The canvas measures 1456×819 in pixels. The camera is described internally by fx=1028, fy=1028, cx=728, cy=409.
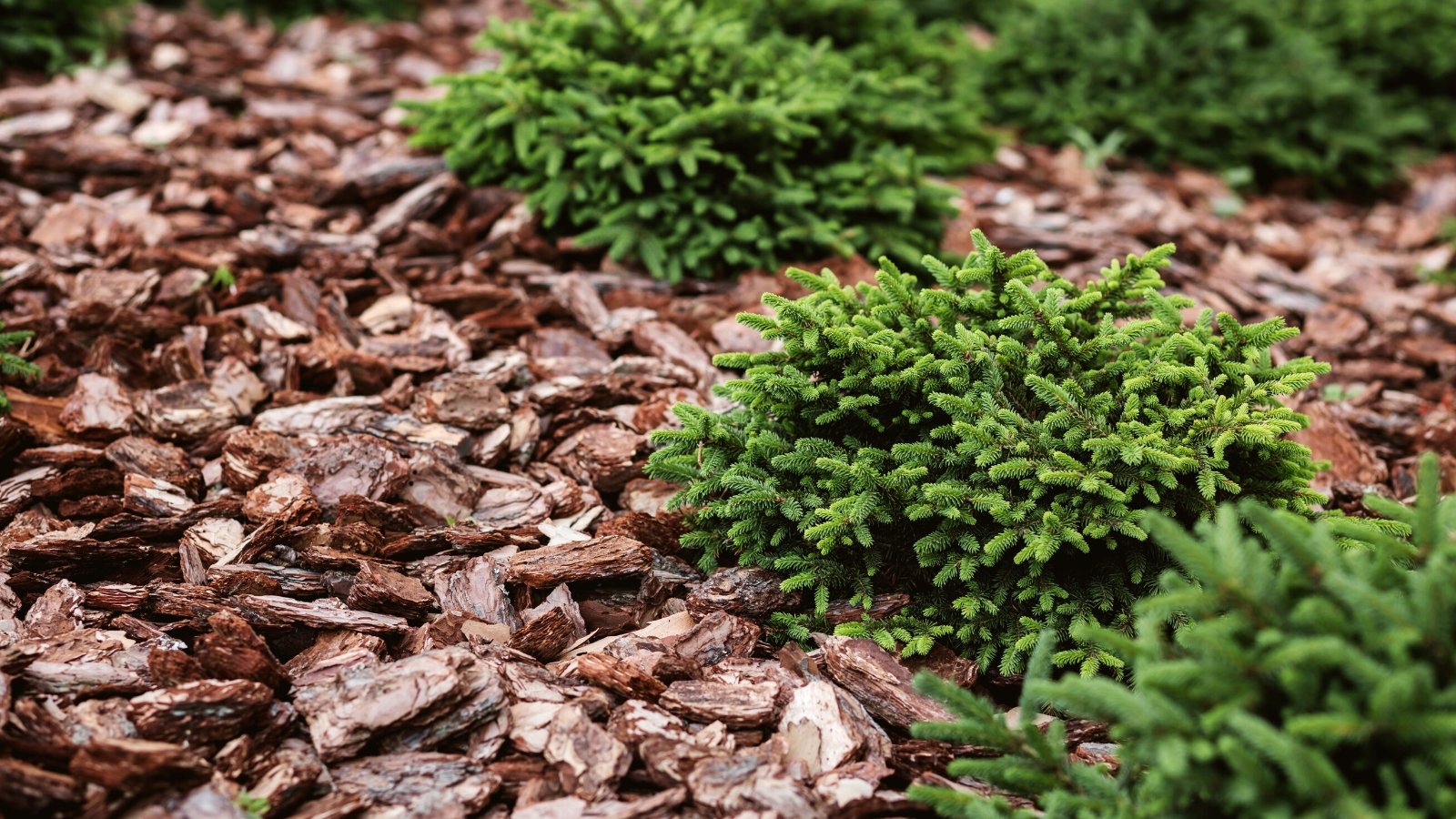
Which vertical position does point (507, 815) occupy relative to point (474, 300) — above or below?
below

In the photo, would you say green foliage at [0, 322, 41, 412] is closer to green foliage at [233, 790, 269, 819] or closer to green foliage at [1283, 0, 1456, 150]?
green foliage at [233, 790, 269, 819]

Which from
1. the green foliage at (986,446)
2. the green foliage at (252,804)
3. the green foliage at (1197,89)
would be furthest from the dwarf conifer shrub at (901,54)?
the green foliage at (252,804)

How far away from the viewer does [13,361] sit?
3594 millimetres

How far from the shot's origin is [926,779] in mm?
2658

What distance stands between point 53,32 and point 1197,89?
23.6 feet

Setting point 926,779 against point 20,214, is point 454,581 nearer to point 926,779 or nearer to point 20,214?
point 926,779

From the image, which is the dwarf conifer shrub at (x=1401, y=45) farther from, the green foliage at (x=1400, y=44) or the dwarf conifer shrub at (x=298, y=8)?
the dwarf conifer shrub at (x=298, y=8)

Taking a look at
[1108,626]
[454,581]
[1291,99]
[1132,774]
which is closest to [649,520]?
[454,581]

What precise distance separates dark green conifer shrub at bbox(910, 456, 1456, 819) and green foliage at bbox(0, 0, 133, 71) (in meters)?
6.67

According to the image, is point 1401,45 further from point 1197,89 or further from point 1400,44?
point 1197,89

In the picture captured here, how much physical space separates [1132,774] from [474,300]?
130 inches

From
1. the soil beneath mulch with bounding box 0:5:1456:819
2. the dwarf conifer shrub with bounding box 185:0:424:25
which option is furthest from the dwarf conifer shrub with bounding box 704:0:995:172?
A: the dwarf conifer shrub with bounding box 185:0:424:25

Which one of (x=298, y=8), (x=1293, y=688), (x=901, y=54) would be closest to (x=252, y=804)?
(x=1293, y=688)

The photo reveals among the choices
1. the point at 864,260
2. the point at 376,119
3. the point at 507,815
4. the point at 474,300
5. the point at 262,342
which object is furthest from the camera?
the point at 376,119
